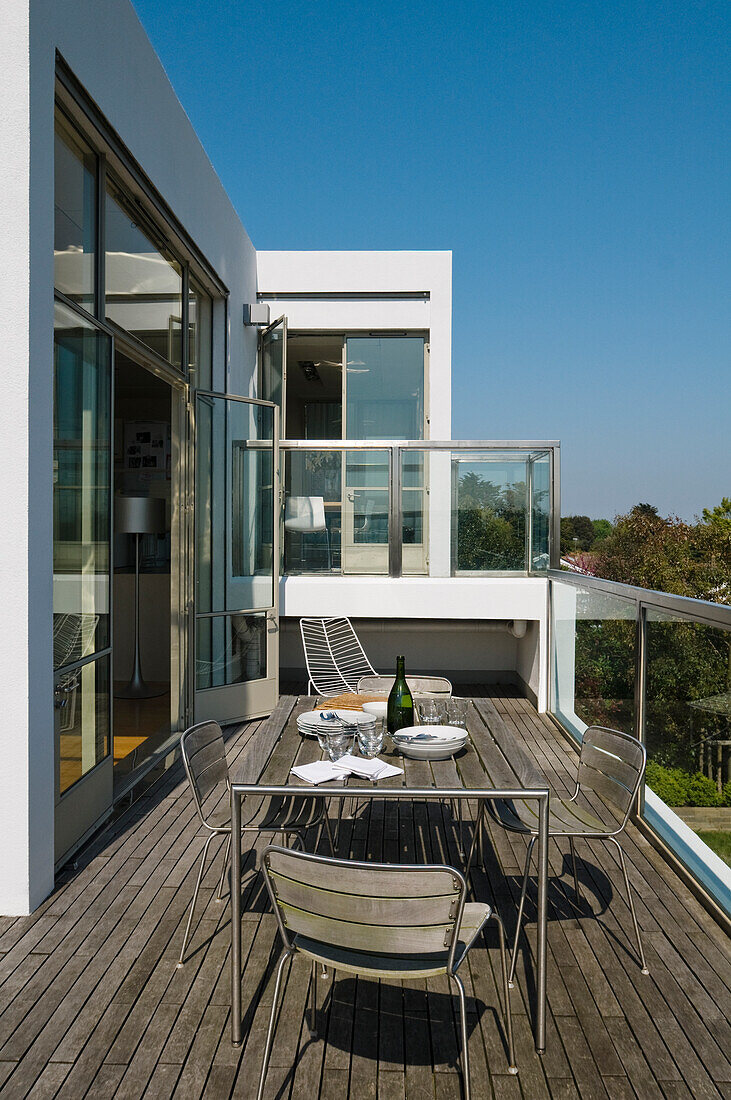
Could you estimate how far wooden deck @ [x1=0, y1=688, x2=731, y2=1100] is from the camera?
214cm

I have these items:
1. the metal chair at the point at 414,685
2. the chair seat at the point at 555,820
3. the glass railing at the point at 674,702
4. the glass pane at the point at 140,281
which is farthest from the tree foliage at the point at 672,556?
the chair seat at the point at 555,820

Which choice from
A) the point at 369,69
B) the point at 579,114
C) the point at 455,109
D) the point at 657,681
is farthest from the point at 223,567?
the point at 579,114

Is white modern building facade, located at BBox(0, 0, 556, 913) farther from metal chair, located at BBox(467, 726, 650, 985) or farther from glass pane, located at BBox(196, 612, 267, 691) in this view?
metal chair, located at BBox(467, 726, 650, 985)

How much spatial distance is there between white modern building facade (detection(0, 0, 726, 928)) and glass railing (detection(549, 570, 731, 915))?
Answer: 34.4 inches

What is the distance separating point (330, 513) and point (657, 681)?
3.60 meters

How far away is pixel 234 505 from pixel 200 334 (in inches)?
58.4

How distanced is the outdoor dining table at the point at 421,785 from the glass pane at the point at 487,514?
13.0ft

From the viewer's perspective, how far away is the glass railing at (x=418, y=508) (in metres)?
6.79

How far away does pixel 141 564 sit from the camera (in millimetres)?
8156

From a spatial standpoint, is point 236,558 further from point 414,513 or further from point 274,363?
point 274,363

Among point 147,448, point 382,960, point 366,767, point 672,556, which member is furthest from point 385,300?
point 672,556

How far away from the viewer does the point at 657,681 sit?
3.99m

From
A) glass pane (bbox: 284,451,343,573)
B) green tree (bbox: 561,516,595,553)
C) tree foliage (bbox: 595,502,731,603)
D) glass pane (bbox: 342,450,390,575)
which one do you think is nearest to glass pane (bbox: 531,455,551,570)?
glass pane (bbox: 342,450,390,575)

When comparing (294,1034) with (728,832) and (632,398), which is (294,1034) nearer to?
(728,832)
